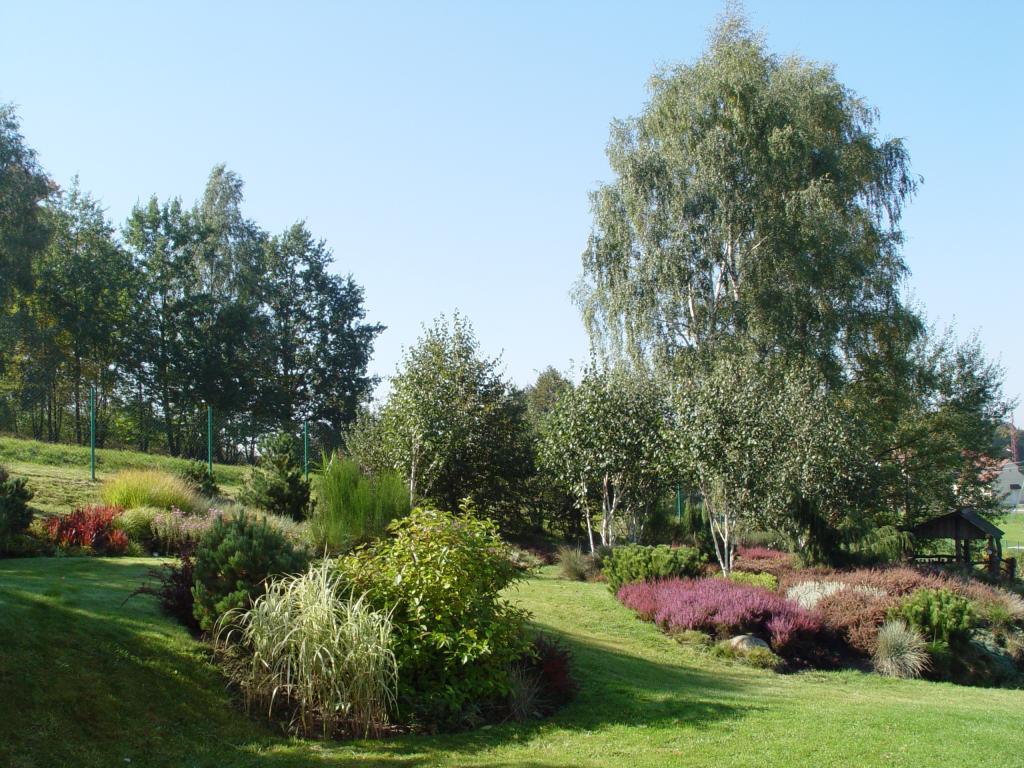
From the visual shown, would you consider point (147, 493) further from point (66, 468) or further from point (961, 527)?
point (961, 527)

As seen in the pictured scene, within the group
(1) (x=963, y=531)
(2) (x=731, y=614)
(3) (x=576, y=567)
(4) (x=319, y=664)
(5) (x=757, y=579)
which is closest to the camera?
(4) (x=319, y=664)

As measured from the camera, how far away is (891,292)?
91.0 feet

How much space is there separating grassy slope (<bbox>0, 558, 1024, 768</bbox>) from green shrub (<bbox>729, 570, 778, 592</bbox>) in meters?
6.23

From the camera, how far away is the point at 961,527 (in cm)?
2389

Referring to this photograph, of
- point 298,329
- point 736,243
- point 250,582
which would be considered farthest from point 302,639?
point 298,329

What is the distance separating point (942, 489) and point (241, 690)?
26.2m

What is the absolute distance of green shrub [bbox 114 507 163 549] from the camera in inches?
519

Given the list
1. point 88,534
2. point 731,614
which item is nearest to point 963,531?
point 731,614

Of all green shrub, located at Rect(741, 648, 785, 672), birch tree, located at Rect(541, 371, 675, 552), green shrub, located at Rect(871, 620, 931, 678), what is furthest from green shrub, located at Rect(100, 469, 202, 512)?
green shrub, located at Rect(871, 620, 931, 678)

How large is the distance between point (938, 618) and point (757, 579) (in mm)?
3704

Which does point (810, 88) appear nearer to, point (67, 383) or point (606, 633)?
point (606, 633)

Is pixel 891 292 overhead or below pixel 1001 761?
overhead

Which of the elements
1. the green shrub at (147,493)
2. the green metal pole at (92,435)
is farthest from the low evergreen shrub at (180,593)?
the green metal pole at (92,435)

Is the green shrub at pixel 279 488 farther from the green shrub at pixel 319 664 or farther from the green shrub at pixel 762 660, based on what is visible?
the green shrub at pixel 319 664
